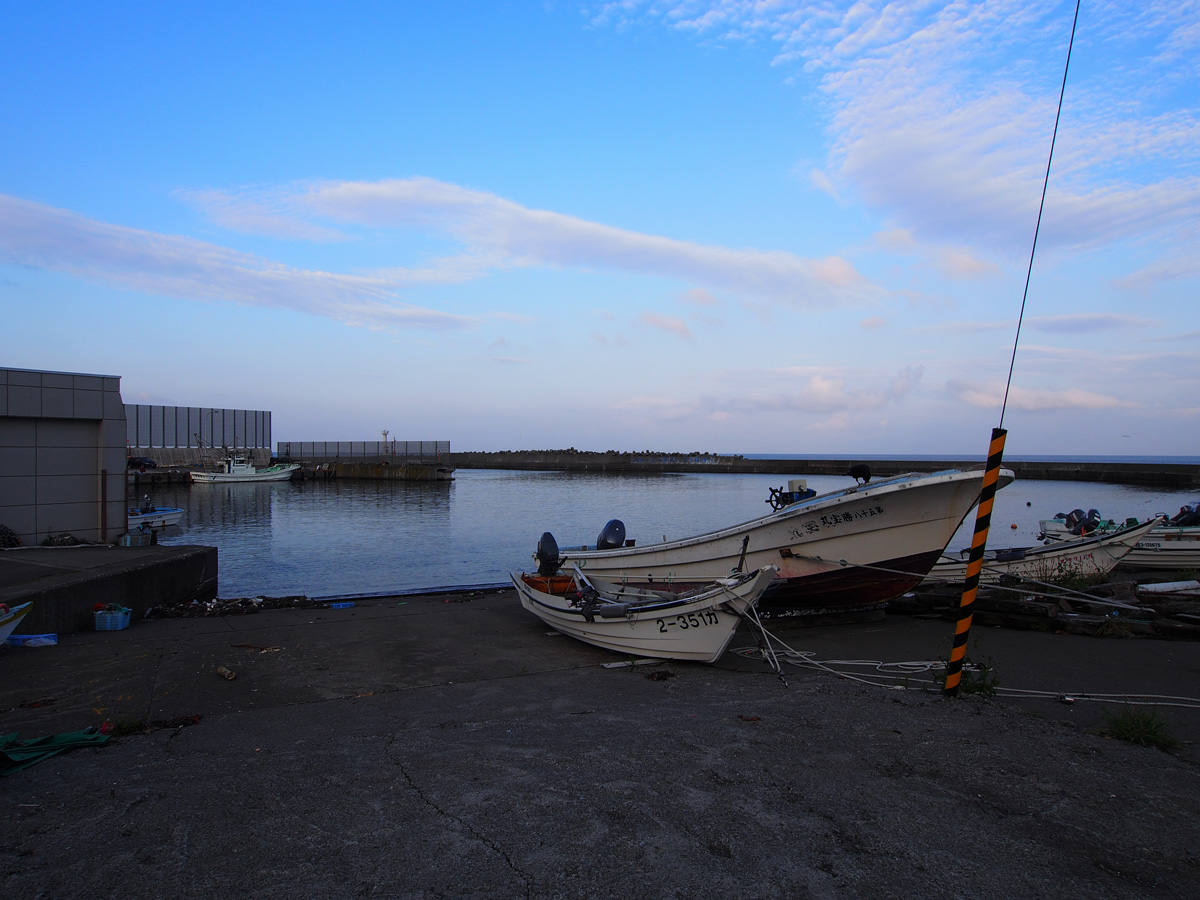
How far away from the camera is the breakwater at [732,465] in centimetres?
7538

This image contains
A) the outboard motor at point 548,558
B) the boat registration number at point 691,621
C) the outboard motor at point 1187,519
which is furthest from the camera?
the outboard motor at point 1187,519

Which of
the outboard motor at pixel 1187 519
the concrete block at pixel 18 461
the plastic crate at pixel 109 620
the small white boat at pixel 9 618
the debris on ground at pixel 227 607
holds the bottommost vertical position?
the debris on ground at pixel 227 607

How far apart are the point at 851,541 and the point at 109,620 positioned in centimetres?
1096

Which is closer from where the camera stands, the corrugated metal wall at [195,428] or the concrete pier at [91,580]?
the concrete pier at [91,580]

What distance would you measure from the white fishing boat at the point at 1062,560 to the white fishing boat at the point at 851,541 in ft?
11.2

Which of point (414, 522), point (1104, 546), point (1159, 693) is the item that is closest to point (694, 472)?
point (414, 522)

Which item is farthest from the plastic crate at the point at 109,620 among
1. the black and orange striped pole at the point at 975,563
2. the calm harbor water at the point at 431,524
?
the black and orange striped pole at the point at 975,563

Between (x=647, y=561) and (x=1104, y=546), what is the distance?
9248mm

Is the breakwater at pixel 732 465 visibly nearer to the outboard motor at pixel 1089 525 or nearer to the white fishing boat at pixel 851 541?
the outboard motor at pixel 1089 525

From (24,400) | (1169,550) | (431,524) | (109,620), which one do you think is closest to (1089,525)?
(1169,550)

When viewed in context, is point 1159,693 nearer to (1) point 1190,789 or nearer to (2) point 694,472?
(1) point 1190,789

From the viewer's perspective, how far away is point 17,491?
13758 millimetres

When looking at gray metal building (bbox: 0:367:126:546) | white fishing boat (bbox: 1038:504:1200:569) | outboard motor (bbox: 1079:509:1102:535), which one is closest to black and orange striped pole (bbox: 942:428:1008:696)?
white fishing boat (bbox: 1038:504:1200:569)

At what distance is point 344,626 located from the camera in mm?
10719
